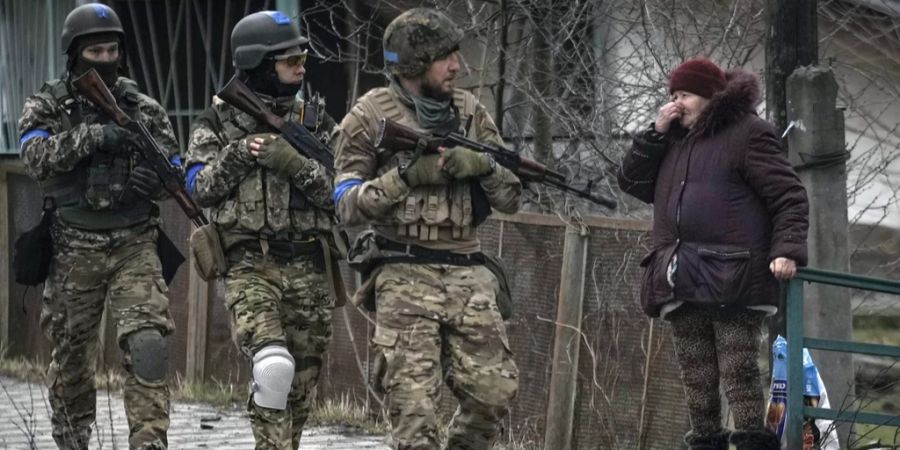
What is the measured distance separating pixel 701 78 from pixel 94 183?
2790mm

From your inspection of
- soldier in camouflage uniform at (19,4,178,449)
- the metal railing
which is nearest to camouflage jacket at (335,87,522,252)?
the metal railing

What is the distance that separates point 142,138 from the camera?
7.44 meters

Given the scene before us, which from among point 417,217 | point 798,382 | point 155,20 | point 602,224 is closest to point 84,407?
point 417,217

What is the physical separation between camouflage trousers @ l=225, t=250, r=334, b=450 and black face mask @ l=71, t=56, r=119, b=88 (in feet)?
3.64

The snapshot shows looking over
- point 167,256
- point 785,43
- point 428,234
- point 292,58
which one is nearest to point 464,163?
point 428,234

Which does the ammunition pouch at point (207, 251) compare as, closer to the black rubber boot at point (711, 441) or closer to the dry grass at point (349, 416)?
the black rubber boot at point (711, 441)

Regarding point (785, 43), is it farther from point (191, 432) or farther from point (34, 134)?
point (191, 432)

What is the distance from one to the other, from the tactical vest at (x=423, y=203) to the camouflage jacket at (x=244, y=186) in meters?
0.72

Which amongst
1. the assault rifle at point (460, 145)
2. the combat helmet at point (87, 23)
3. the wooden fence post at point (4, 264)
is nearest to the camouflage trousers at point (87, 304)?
the combat helmet at point (87, 23)

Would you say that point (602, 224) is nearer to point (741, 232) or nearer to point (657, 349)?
point (657, 349)

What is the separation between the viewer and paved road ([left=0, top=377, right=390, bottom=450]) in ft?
28.7

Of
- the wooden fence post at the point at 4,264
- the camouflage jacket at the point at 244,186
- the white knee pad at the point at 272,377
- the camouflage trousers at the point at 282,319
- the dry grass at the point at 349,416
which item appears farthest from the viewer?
the wooden fence post at the point at 4,264

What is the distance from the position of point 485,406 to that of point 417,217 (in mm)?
793

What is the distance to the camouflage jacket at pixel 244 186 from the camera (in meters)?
7.04
